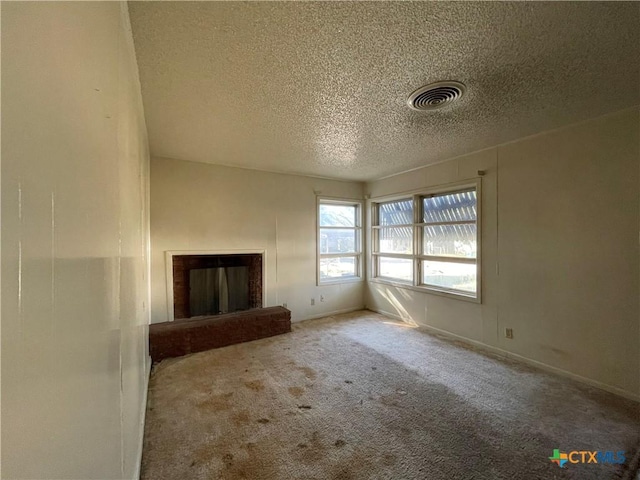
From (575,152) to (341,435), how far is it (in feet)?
10.8

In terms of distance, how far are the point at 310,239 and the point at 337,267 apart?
813 millimetres

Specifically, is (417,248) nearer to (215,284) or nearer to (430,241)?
(430,241)

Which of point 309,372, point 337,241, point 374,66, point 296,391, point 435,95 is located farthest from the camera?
point 337,241

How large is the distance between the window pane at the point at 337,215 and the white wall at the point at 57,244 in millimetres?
4137

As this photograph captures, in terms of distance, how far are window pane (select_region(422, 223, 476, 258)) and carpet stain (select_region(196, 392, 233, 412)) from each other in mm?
3251

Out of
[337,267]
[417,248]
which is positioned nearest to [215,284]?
[337,267]

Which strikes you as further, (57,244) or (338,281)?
(338,281)

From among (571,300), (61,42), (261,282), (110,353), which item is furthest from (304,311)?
(61,42)

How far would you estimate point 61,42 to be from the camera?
0.54 metres

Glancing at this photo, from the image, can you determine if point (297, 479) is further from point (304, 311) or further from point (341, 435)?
point (304, 311)

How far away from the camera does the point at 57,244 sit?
503mm

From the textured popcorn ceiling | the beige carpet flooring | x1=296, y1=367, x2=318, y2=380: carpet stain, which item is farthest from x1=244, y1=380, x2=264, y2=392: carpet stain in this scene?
the textured popcorn ceiling

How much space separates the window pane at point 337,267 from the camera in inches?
196

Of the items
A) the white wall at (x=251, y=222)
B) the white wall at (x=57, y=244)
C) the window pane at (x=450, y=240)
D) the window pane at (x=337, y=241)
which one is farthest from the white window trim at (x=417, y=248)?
the white wall at (x=57, y=244)
